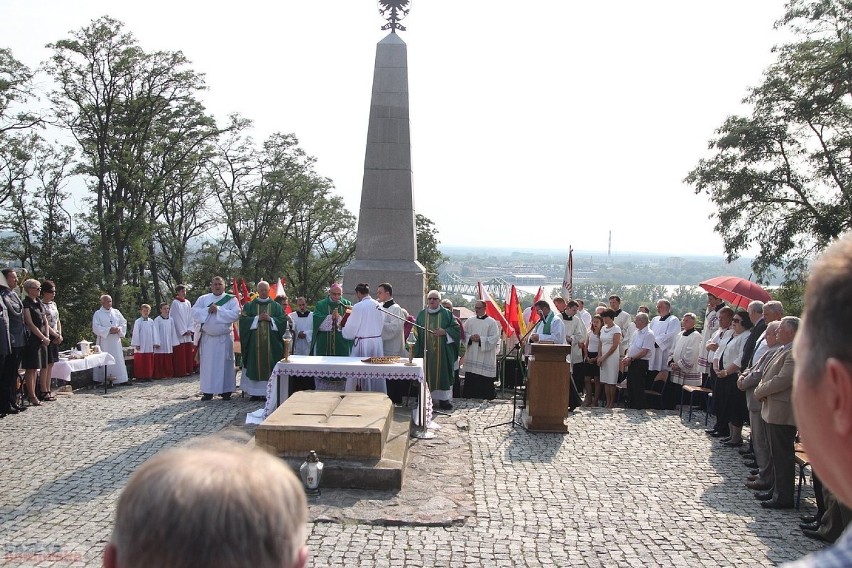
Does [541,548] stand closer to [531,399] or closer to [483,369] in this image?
[531,399]

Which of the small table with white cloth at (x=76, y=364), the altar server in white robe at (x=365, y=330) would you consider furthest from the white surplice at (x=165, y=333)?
the altar server in white robe at (x=365, y=330)

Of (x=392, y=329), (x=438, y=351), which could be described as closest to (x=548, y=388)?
(x=438, y=351)

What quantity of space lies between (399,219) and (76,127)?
16942mm

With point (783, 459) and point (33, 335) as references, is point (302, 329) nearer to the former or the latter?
point (33, 335)

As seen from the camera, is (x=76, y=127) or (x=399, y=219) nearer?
(x=399, y=219)

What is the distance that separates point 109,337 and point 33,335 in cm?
285

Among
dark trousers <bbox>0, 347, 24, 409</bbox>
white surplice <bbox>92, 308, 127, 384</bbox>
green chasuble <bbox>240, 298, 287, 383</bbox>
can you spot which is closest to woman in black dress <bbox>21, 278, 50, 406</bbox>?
dark trousers <bbox>0, 347, 24, 409</bbox>

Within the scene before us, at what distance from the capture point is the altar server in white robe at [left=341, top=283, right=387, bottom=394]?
11023mm

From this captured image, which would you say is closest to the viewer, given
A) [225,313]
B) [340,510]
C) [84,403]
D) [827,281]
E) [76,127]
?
[827,281]

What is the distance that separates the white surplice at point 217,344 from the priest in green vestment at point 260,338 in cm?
22

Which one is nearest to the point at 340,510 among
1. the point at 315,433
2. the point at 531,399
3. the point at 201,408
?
the point at 315,433

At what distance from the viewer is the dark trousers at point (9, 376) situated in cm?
1022

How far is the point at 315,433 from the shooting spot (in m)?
7.52

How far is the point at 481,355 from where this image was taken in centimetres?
1319
